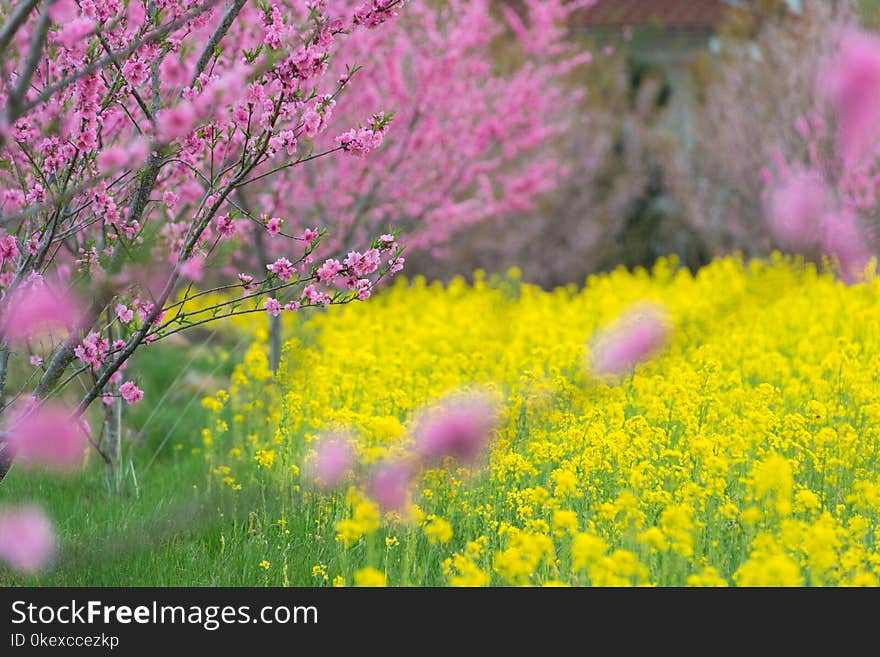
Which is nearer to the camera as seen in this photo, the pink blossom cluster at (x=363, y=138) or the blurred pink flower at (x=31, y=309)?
the pink blossom cluster at (x=363, y=138)

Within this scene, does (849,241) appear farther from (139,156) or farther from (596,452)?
(139,156)

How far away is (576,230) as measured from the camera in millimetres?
14156

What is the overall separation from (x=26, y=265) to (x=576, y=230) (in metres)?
10.7

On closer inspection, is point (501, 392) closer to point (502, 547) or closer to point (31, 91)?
point (502, 547)

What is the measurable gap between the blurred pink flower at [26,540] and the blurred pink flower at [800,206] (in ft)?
29.1

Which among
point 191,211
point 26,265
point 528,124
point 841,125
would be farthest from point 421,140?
point 26,265

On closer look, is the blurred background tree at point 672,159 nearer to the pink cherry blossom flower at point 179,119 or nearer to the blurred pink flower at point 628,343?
the blurred pink flower at point 628,343

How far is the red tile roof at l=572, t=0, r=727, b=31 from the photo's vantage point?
1841 cm

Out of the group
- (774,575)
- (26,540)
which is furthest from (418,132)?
(774,575)

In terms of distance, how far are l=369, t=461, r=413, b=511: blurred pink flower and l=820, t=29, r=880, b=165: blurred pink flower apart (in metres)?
3.57

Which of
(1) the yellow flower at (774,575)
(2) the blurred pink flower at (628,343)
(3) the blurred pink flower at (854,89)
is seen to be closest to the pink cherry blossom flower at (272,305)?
(1) the yellow flower at (774,575)

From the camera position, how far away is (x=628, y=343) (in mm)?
6973

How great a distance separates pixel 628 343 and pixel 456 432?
2.27 metres

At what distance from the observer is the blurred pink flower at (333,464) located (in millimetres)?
5160
